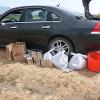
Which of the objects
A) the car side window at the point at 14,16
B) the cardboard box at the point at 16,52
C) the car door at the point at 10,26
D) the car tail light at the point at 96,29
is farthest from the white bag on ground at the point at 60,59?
the car side window at the point at 14,16

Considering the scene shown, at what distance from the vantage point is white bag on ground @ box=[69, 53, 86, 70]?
7.81 m

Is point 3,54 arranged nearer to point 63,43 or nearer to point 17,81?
point 63,43

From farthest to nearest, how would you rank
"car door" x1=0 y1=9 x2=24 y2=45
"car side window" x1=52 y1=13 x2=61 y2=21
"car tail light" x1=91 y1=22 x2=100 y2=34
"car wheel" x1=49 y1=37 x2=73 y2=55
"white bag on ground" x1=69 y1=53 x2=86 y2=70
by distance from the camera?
1. "car door" x1=0 y1=9 x2=24 y2=45
2. "car side window" x1=52 y1=13 x2=61 y2=21
3. "car wheel" x1=49 y1=37 x2=73 y2=55
4. "car tail light" x1=91 y1=22 x2=100 y2=34
5. "white bag on ground" x1=69 y1=53 x2=86 y2=70

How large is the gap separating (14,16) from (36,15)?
0.78m

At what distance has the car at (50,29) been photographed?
823 cm

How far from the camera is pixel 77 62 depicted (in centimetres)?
785

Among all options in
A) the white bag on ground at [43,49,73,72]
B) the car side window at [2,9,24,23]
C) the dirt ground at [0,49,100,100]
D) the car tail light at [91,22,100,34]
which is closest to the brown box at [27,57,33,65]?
the dirt ground at [0,49,100,100]

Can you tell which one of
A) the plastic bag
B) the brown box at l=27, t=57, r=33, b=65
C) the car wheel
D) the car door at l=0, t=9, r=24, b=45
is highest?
the car door at l=0, t=9, r=24, b=45

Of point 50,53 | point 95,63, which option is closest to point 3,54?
point 50,53

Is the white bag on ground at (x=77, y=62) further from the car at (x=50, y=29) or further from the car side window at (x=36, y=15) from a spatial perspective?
the car side window at (x=36, y=15)

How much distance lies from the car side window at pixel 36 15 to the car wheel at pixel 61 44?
0.66 meters

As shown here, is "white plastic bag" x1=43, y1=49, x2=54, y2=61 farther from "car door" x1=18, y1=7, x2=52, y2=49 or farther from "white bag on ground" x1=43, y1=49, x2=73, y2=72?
"car door" x1=18, y1=7, x2=52, y2=49

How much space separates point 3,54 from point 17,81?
264 centimetres

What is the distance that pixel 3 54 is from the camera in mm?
9297
